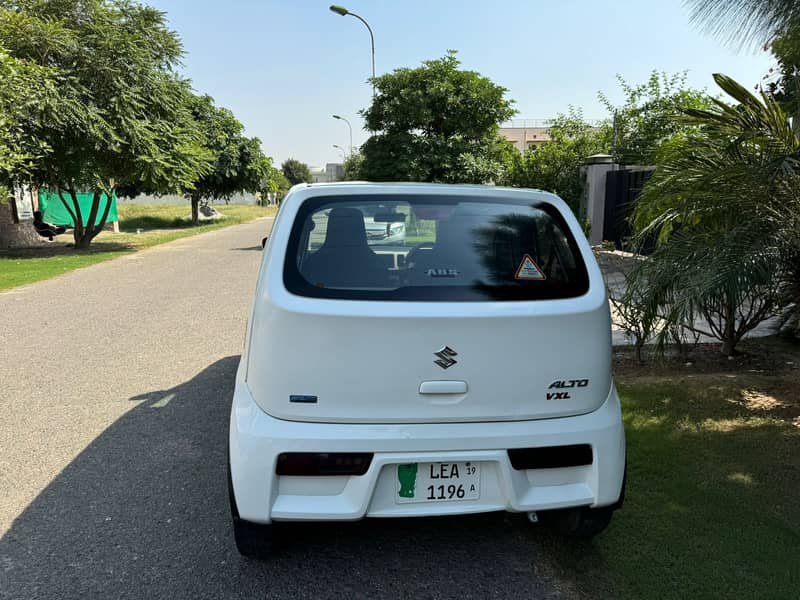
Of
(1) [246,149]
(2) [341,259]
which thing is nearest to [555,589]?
(2) [341,259]

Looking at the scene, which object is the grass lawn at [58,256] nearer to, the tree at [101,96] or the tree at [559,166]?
the tree at [101,96]

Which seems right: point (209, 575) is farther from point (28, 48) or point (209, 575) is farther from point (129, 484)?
point (28, 48)

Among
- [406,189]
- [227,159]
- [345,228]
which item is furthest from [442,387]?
[227,159]

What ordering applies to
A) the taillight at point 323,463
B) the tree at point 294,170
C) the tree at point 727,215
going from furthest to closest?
the tree at point 294,170, the tree at point 727,215, the taillight at point 323,463

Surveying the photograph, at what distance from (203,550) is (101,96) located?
16.4 m

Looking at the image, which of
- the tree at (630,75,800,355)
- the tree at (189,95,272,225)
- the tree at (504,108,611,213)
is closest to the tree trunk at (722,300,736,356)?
the tree at (630,75,800,355)

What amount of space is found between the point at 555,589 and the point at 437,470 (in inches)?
29.9

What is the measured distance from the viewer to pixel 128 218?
35781mm

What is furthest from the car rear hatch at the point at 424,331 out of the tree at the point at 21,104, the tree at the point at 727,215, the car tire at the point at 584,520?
the tree at the point at 21,104

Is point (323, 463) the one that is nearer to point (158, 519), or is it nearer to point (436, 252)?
point (436, 252)

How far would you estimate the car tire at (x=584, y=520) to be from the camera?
2.73 m

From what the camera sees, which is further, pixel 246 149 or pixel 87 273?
pixel 246 149

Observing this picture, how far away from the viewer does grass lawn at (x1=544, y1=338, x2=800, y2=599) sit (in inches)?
104

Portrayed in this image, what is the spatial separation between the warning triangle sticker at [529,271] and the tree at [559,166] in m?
14.0
